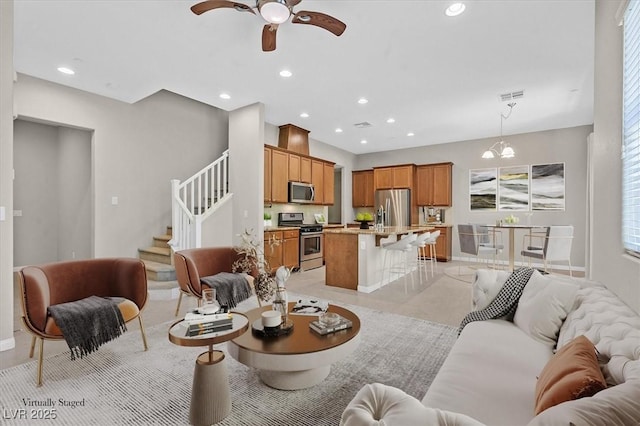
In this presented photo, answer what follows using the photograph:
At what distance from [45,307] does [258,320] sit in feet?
5.11

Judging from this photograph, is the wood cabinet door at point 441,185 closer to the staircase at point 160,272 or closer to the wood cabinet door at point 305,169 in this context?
the wood cabinet door at point 305,169

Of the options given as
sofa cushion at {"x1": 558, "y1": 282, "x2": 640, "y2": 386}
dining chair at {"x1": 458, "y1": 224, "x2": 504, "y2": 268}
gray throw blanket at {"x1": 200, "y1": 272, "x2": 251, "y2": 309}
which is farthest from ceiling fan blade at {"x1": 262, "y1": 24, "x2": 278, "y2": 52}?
dining chair at {"x1": 458, "y1": 224, "x2": 504, "y2": 268}

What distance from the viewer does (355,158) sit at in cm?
912

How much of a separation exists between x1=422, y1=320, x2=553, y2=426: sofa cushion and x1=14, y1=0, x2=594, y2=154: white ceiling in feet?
8.84

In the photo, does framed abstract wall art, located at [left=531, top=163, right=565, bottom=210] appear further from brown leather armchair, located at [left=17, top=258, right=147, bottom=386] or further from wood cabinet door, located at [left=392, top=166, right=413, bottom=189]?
brown leather armchair, located at [left=17, top=258, right=147, bottom=386]

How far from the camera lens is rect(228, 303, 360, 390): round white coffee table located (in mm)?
1688

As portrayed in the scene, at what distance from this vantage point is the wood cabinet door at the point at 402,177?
754 centimetres

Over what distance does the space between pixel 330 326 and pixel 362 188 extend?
6.96 m

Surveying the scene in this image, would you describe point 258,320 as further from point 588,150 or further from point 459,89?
point 588,150

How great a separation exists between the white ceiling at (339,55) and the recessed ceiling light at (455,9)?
7 cm

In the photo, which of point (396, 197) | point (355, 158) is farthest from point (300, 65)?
point (355, 158)

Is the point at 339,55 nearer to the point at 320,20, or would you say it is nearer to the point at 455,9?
the point at 320,20

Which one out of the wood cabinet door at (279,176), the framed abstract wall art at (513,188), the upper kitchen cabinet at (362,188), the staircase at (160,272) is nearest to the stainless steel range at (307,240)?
the wood cabinet door at (279,176)

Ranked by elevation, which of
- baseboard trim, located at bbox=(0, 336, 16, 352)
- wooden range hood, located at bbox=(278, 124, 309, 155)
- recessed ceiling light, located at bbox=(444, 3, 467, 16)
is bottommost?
baseboard trim, located at bbox=(0, 336, 16, 352)
